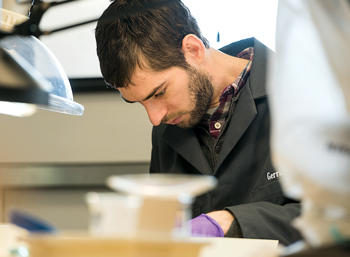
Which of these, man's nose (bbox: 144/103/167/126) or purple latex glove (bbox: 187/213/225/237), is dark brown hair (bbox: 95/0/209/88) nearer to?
man's nose (bbox: 144/103/167/126)

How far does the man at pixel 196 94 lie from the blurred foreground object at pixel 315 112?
0.67m

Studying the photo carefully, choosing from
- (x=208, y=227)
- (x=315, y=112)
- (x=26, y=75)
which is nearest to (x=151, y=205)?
(x=315, y=112)

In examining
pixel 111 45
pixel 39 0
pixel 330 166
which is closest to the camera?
pixel 330 166

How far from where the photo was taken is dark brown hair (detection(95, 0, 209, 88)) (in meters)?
1.02

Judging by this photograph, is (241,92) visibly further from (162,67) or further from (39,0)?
(39,0)

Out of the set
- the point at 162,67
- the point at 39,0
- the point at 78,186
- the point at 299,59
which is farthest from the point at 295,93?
the point at 78,186

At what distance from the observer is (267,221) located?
2.64 feet

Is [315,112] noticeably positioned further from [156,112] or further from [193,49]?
[193,49]

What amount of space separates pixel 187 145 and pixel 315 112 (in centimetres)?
86

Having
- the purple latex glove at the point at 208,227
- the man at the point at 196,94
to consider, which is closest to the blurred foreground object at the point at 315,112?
A: the purple latex glove at the point at 208,227

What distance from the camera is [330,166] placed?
28 cm

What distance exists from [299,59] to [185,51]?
0.86 m

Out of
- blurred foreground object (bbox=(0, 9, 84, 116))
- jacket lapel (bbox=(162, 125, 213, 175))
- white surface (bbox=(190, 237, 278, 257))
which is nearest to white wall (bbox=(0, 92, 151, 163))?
jacket lapel (bbox=(162, 125, 213, 175))

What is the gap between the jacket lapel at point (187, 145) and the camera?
1.09m
